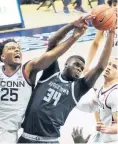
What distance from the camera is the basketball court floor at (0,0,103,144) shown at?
12.0 feet

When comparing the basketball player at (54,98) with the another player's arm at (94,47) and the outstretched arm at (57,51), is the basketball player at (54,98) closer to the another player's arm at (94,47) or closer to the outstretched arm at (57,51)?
the outstretched arm at (57,51)

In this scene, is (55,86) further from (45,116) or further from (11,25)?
(11,25)

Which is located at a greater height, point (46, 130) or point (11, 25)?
point (11, 25)

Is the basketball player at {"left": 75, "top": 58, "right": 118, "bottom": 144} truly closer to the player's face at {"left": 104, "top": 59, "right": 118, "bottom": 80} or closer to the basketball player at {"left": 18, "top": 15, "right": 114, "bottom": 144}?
the player's face at {"left": 104, "top": 59, "right": 118, "bottom": 80}

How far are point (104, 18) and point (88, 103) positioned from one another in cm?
76

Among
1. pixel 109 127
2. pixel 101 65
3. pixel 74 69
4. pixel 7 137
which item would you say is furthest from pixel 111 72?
pixel 7 137

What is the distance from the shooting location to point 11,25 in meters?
4.92

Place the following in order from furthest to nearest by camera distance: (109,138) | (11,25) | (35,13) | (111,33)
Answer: (35,13), (11,25), (109,138), (111,33)

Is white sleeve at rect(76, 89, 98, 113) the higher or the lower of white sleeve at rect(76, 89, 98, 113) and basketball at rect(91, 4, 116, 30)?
the lower

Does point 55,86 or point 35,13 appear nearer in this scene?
point 55,86

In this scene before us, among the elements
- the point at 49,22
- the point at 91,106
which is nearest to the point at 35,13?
the point at 49,22

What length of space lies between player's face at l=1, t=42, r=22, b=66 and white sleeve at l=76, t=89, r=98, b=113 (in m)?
0.63

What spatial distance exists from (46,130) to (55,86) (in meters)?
0.35

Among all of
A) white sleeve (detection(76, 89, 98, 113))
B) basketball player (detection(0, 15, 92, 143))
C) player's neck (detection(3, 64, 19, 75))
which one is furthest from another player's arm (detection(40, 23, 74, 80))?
white sleeve (detection(76, 89, 98, 113))
